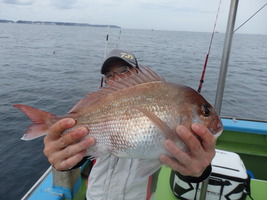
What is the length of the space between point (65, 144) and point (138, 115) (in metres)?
0.65

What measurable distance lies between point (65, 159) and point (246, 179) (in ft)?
7.27

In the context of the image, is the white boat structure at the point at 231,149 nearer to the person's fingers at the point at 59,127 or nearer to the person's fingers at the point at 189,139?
the person's fingers at the point at 189,139

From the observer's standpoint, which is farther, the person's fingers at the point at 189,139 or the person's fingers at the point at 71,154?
the person's fingers at the point at 71,154

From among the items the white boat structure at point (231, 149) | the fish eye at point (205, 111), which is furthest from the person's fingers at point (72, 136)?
the white boat structure at point (231, 149)

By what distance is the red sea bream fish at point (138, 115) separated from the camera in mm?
1547

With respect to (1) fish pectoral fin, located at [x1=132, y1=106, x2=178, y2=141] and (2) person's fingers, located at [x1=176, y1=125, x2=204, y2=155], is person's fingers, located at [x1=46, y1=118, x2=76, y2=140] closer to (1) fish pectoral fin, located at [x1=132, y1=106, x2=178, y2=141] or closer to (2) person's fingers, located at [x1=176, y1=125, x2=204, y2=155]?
(1) fish pectoral fin, located at [x1=132, y1=106, x2=178, y2=141]

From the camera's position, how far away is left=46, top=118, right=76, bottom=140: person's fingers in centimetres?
167

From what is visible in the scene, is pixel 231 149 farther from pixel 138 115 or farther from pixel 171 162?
pixel 138 115

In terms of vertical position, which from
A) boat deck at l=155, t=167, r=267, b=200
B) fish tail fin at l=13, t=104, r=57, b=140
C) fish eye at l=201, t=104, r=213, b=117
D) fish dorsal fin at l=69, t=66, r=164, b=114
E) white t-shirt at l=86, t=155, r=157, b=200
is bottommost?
boat deck at l=155, t=167, r=267, b=200

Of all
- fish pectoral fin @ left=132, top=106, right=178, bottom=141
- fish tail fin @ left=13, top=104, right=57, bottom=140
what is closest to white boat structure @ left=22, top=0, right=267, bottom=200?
fish pectoral fin @ left=132, top=106, right=178, bottom=141

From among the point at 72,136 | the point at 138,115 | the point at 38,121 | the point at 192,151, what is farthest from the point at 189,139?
the point at 38,121

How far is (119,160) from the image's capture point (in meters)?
2.16

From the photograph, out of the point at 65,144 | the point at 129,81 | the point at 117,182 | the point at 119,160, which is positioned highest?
the point at 129,81

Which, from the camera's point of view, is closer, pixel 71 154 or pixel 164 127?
pixel 164 127
